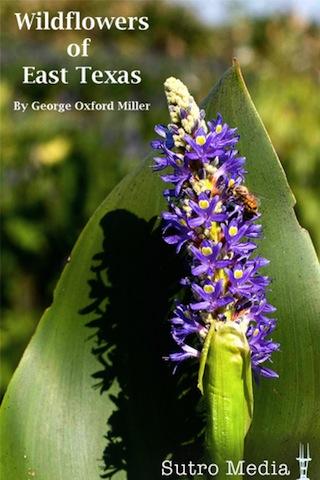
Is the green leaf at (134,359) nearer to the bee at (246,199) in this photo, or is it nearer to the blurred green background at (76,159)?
the bee at (246,199)

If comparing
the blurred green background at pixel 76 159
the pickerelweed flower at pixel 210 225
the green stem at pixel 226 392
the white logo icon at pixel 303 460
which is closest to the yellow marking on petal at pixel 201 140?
the pickerelweed flower at pixel 210 225

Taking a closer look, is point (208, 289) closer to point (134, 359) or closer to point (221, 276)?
point (221, 276)

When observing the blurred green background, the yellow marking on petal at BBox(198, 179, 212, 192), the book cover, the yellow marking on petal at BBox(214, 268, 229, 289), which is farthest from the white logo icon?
the blurred green background

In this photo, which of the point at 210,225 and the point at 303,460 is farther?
the point at 303,460

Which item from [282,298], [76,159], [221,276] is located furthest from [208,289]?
[76,159]

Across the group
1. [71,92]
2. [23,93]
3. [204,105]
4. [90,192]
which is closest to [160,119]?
[71,92]

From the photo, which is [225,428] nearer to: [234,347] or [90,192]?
[234,347]
